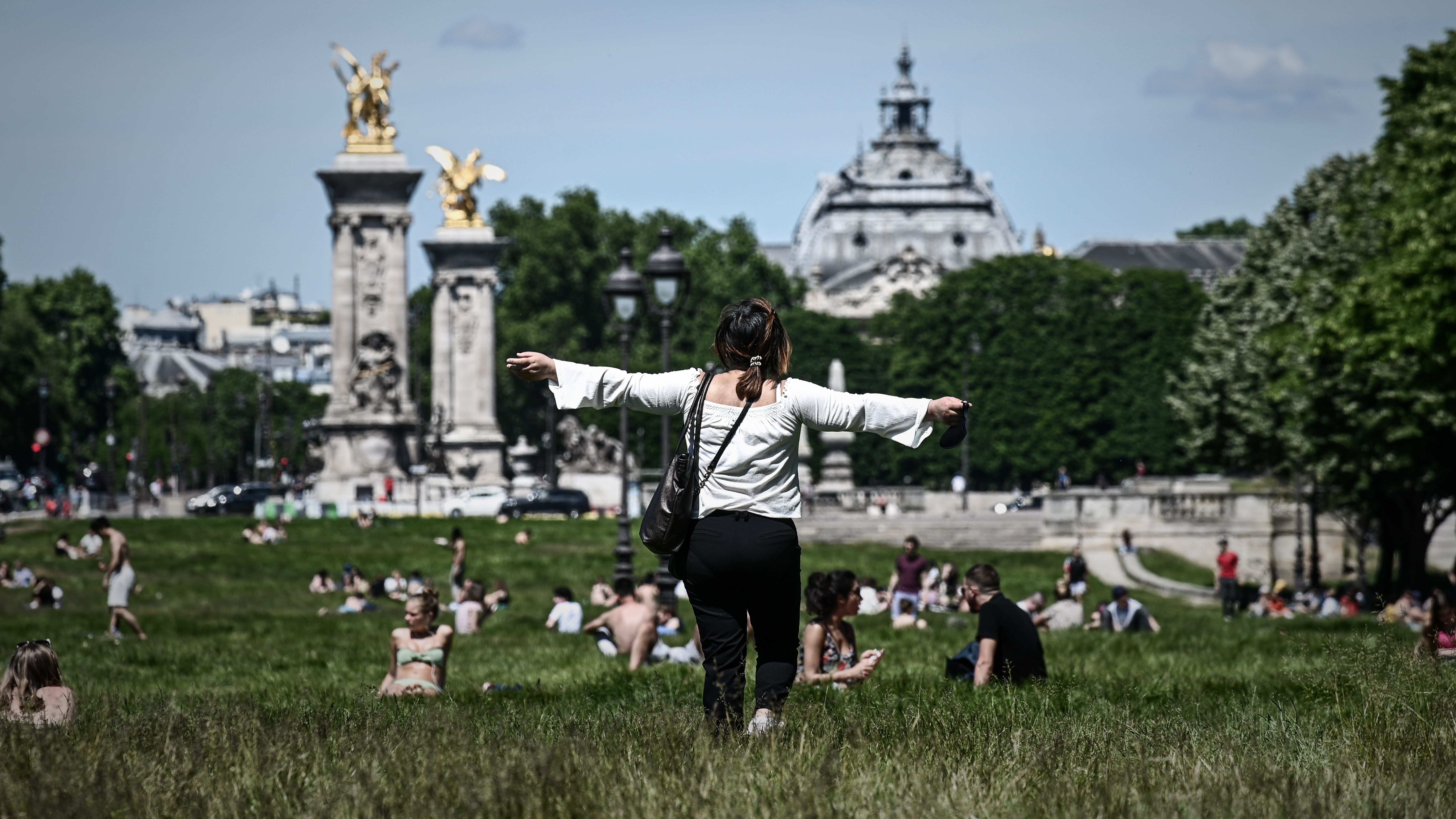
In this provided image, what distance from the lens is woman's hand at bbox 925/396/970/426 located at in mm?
7445

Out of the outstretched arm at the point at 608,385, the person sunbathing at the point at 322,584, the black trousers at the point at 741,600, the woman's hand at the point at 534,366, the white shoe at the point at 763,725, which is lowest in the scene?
the person sunbathing at the point at 322,584

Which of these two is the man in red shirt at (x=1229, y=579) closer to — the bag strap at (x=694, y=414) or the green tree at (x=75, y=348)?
the bag strap at (x=694, y=414)

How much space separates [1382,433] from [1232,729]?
29.1 m

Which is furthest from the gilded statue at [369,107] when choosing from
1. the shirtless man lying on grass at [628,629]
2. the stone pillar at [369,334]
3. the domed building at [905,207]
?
the domed building at [905,207]

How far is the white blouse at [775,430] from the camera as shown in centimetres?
766

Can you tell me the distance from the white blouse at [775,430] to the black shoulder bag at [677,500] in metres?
0.03

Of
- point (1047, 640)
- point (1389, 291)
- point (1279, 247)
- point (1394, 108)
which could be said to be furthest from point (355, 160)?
point (1047, 640)

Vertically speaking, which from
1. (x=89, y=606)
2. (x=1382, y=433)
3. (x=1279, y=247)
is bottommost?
(x=89, y=606)

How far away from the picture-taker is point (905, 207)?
154875 millimetres

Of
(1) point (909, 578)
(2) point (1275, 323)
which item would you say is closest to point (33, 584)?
(1) point (909, 578)

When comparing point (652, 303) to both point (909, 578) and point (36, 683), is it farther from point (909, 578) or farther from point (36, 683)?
point (36, 683)

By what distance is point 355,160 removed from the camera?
65.6 metres

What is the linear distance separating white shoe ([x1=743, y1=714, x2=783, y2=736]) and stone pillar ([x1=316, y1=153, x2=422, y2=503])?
5732 centimetres

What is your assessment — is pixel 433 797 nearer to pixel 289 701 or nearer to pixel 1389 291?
pixel 289 701
